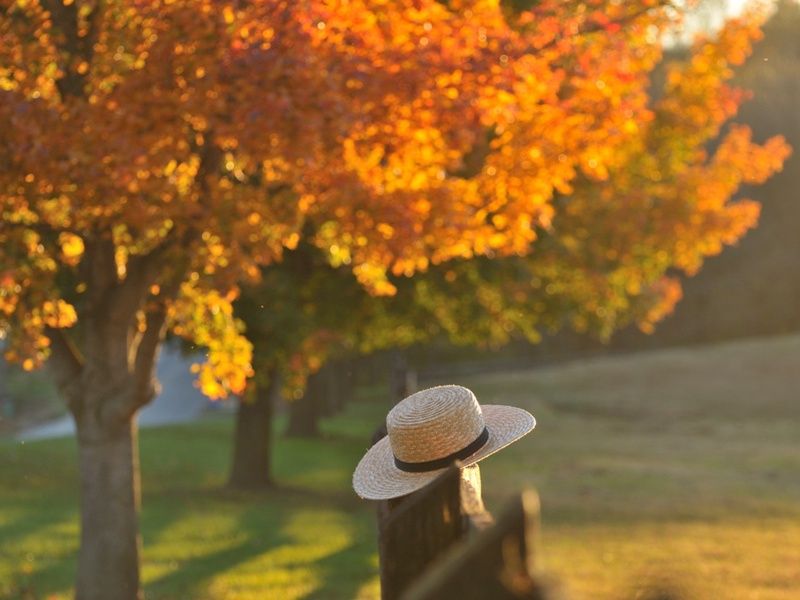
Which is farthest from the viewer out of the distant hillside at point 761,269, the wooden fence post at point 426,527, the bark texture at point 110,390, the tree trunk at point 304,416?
the distant hillside at point 761,269

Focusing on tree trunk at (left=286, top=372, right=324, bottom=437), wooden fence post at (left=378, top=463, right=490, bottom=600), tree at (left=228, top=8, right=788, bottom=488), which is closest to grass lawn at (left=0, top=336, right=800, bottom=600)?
wooden fence post at (left=378, top=463, right=490, bottom=600)

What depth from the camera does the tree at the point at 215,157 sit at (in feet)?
33.1

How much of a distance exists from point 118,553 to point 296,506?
11.9 m

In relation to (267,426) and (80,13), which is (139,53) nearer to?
(80,13)

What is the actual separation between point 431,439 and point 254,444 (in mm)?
21046

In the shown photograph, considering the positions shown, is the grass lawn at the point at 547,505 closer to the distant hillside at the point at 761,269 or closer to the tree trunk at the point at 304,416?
the tree trunk at the point at 304,416

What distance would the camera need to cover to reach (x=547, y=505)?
25.0 metres

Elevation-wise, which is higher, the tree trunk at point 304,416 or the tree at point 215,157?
the tree at point 215,157

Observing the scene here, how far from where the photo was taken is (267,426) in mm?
26531

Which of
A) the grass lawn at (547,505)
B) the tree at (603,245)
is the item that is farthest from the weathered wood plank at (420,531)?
the tree at (603,245)

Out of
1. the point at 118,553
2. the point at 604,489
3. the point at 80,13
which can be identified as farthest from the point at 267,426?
the point at 80,13

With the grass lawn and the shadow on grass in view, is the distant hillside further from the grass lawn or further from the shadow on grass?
the shadow on grass

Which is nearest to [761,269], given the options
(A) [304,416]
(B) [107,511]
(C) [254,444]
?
(A) [304,416]

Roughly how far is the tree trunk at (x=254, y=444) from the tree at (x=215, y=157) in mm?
12949
